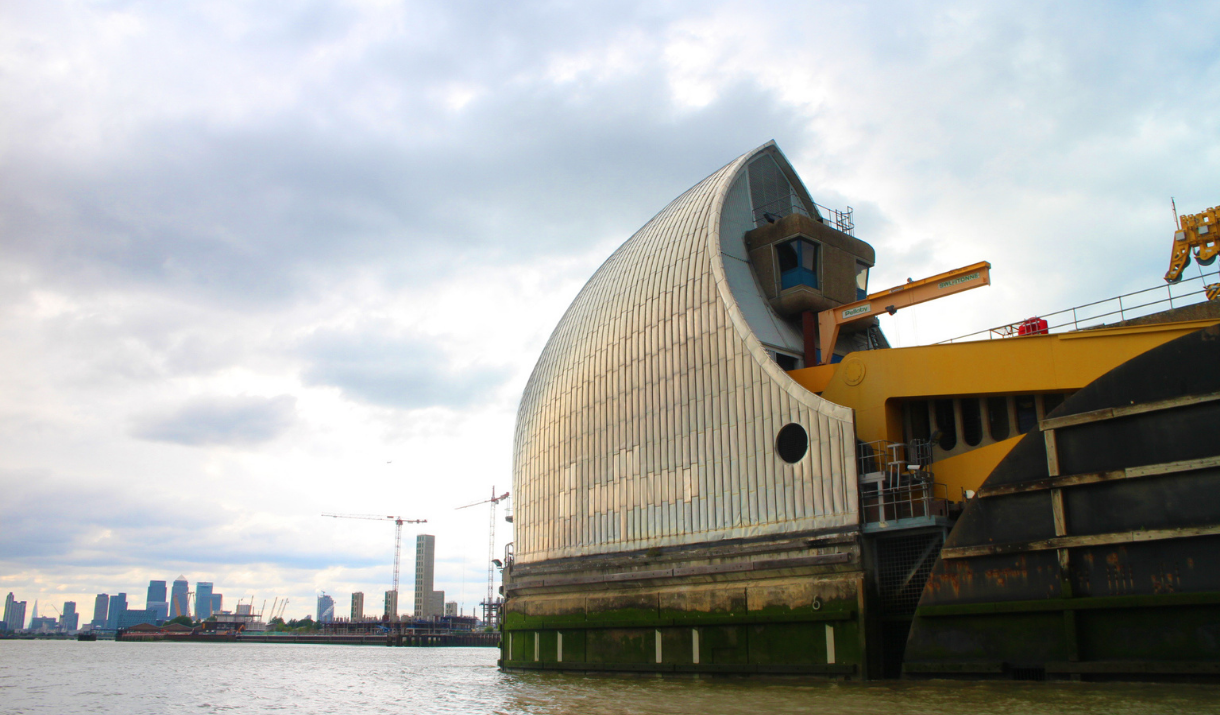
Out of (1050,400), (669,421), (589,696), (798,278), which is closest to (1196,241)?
(1050,400)

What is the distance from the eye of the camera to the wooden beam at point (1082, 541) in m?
16.7

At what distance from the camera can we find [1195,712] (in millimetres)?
13078

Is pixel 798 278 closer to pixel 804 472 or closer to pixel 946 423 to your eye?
pixel 946 423

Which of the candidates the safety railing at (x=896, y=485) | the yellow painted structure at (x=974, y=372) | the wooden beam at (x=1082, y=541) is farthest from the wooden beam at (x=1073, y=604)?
the yellow painted structure at (x=974, y=372)

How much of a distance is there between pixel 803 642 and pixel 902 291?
43.5 ft

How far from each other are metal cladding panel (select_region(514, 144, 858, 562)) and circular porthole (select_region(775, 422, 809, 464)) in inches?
10.3

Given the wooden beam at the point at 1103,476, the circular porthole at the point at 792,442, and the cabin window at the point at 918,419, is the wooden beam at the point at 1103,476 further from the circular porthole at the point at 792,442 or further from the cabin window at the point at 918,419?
the circular porthole at the point at 792,442

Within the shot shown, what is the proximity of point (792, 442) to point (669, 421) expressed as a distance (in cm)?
612

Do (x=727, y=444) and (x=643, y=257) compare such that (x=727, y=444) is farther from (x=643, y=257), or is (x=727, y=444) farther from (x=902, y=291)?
(x=643, y=257)

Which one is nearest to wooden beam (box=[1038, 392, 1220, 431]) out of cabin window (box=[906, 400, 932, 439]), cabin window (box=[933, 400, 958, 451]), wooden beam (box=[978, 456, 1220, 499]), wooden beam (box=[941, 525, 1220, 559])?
wooden beam (box=[978, 456, 1220, 499])

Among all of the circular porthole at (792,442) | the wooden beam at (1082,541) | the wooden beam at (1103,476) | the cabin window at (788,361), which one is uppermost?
the cabin window at (788,361)

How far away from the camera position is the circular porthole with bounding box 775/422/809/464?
87.9 feet

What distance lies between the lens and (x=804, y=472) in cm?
2633

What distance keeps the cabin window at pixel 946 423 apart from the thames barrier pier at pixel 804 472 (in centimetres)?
6
